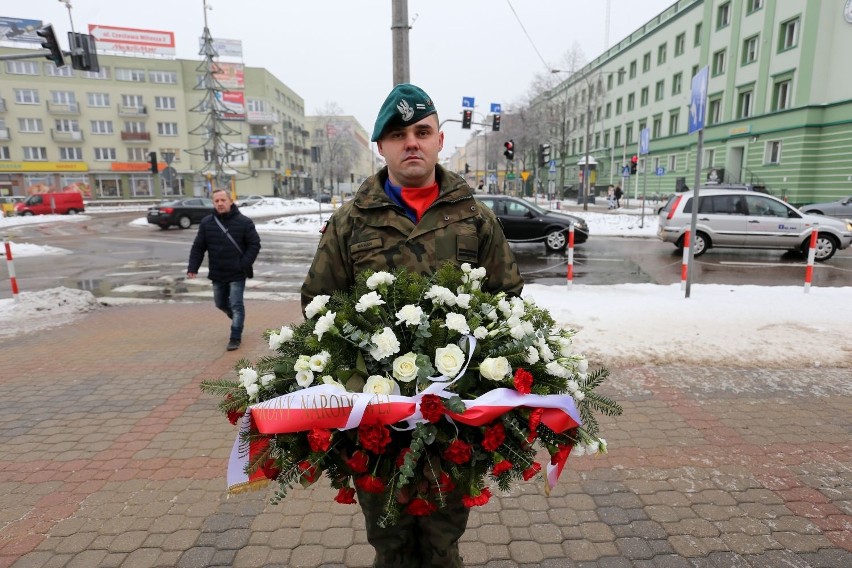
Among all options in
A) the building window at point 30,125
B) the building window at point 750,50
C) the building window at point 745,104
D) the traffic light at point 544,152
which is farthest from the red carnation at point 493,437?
the building window at point 30,125

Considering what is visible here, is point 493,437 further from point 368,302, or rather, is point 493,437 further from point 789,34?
point 789,34

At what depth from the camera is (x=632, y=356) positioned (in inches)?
223

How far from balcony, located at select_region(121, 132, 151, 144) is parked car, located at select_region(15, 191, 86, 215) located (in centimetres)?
2941

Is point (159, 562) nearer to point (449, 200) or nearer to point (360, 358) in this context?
point (360, 358)

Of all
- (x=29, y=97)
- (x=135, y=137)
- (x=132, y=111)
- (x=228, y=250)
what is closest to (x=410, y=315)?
(x=228, y=250)

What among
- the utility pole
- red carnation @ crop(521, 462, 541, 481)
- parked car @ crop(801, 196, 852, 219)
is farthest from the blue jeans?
parked car @ crop(801, 196, 852, 219)

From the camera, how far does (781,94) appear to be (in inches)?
1171

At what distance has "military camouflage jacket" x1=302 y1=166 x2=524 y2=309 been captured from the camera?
7.38 ft

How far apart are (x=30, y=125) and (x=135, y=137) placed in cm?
1052

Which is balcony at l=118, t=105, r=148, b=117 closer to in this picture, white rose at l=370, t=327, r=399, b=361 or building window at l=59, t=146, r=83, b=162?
building window at l=59, t=146, r=83, b=162

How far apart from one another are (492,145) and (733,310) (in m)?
73.2

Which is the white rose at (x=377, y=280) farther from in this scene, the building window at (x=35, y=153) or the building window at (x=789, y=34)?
the building window at (x=35, y=153)

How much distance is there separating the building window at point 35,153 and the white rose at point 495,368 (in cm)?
7393

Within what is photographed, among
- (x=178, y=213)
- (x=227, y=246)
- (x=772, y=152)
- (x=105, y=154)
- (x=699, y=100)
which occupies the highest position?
(x=105, y=154)
